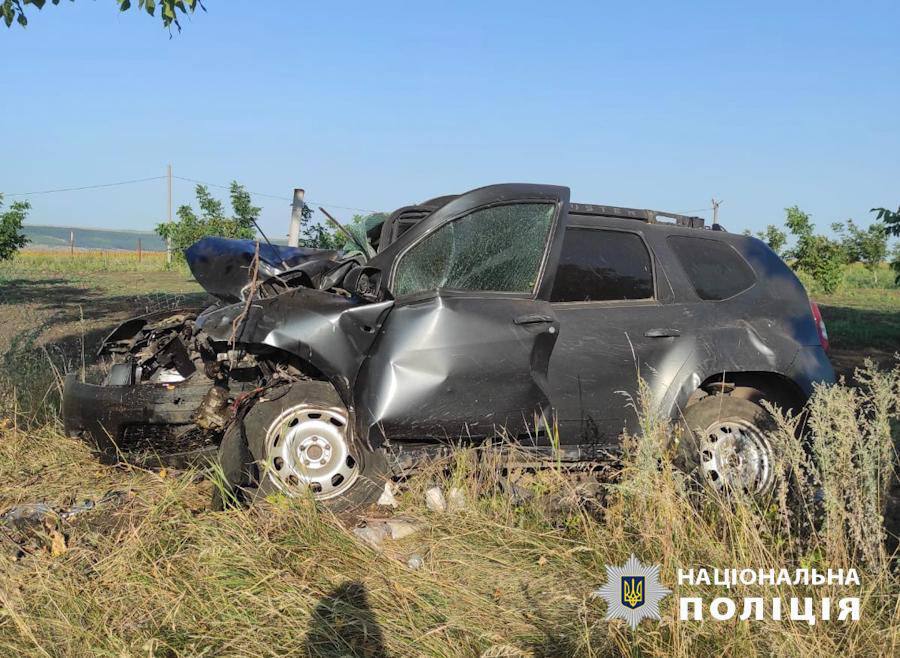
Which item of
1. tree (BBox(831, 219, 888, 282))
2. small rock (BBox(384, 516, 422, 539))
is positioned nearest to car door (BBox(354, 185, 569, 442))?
small rock (BBox(384, 516, 422, 539))

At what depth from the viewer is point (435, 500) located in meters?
4.21

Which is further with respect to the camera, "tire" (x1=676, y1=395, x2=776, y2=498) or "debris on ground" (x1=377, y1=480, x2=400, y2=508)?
"tire" (x1=676, y1=395, x2=776, y2=498)

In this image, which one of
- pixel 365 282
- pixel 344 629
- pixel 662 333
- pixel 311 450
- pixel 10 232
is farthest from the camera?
pixel 10 232

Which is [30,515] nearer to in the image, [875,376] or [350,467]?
[350,467]

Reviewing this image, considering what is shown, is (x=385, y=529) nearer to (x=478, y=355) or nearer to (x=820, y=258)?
(x=478, y=355)

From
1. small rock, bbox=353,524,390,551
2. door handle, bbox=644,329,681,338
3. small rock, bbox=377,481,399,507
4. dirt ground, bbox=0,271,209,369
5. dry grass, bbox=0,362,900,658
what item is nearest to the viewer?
dry grass, bbox=0,362,900,658

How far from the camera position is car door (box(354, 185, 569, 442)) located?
3963 millimetres

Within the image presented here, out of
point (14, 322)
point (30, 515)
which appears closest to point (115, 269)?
point (14, 322)

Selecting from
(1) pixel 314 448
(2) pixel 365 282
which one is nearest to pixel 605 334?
(2) pixel 365 282

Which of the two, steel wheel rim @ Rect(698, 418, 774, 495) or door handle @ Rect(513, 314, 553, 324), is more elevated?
door handle @ Rect(513, 314, 553, 324)

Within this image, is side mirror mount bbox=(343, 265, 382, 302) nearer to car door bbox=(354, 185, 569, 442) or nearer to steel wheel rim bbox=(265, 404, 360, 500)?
car door bbox=(354, 185, 569, 442)

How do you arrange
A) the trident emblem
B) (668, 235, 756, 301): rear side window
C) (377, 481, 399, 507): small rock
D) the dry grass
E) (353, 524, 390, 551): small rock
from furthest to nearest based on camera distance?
(668, 235, 756, 301): rear side window
(377, 481, 399, 507): small rock
(353, 524, 390, 551): small rock
the trident emblem
the dry grass

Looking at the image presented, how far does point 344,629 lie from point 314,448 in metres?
1.38

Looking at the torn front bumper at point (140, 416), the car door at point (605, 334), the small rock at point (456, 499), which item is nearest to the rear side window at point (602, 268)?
the car door at point (605, 334)
